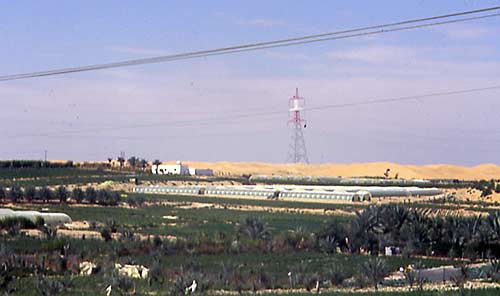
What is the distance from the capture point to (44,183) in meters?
97.3

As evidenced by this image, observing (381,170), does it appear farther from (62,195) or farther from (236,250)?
(236,250)

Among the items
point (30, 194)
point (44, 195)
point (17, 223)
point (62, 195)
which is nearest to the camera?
point (17, 223)

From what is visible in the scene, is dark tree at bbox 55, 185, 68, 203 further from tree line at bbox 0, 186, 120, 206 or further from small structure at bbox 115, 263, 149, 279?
small structure at bbox 115, 263, 149, 279

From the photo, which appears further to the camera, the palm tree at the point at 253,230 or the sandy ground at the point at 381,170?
the sandy ground at the point at 381,170

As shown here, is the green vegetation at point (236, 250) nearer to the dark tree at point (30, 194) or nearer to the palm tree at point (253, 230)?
the palm tree at point (253, 230)

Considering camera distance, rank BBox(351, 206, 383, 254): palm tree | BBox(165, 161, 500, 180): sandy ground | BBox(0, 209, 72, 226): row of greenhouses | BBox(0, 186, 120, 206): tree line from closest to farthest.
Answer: BBox(351, 206, 383, 254): palm tree
BBox(0, 209, 72, 226): row of greenhouses
BBox(0, 186, 120, 206): tree line
BBox(165, 161, 500, 180): sandy ground

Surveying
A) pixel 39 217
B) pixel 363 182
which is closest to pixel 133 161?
pixel 363 182

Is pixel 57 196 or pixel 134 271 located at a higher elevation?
pixel 57 196

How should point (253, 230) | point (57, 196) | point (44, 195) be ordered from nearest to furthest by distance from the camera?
point (253, 230) → point (44, 195) → point (57, 196)

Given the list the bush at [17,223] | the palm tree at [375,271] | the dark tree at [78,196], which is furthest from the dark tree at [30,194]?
the palm tree at [375,271]

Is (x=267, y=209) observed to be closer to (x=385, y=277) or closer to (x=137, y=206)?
(x=137, y=206)

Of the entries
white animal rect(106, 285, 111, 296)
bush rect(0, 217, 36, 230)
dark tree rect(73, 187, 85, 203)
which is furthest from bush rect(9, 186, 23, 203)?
white animal rect(106, 285, 111, 296)

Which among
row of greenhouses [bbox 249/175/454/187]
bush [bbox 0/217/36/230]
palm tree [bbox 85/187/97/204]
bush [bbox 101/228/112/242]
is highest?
row of greenhouses [bbox 249/175/454/187]

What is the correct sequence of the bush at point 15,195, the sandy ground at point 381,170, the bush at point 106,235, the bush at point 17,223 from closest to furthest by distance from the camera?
the bush at point 106,235
the bush at point 17,223
the bush at point 15,195
the sandy ground at point 381,170
